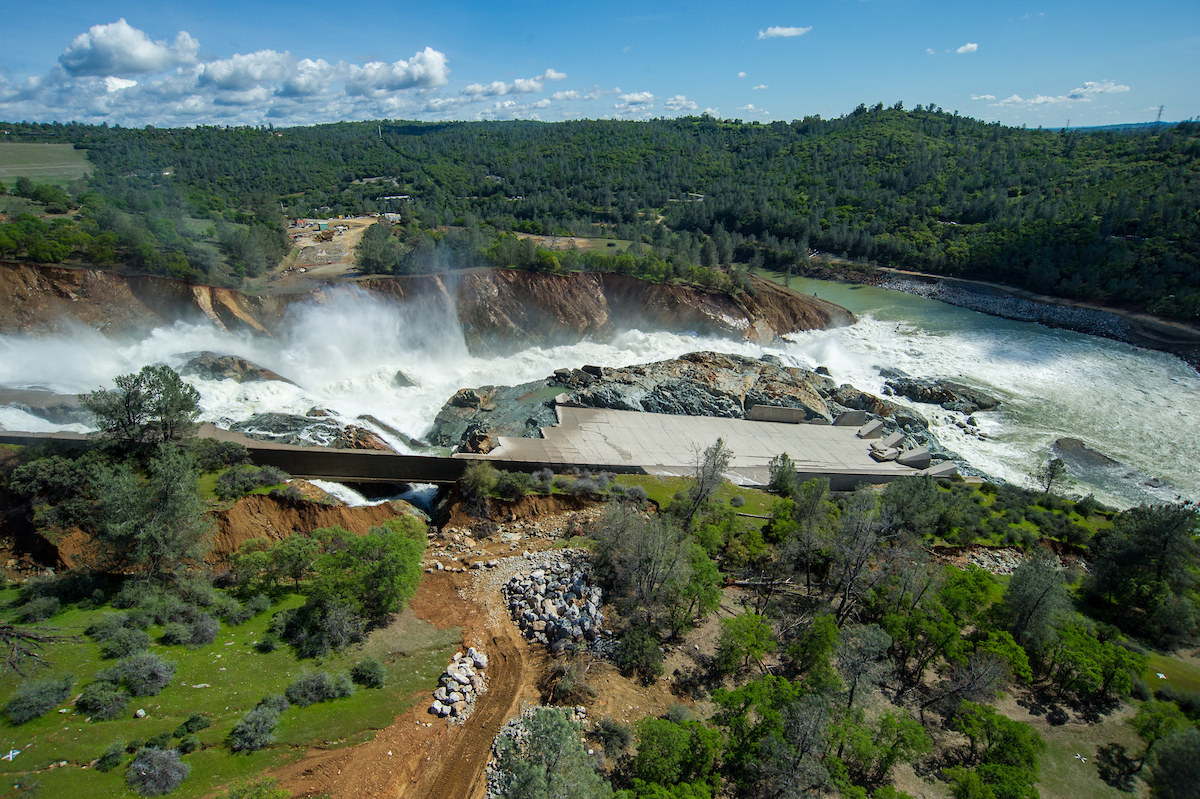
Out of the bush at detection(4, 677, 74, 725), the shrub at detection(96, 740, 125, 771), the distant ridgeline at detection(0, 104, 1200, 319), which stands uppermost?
the distant ridgeline at detection(0, 104, 1200, 319)

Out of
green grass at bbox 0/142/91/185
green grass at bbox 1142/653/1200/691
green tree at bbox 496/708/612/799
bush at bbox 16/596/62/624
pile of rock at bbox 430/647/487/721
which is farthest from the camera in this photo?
green grass at bbox 0/142/91/185

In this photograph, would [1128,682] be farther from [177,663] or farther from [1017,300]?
[1017,300]

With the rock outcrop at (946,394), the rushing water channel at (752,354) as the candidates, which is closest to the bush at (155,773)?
the rushing water channel at (752,354)

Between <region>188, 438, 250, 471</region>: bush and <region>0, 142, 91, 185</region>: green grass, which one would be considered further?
<region>0, 142, 91, 185</region>: green grass

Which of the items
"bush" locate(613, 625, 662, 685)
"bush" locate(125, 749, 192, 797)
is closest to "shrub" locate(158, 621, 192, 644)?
"bush" locate(125, 749, 192, 797)

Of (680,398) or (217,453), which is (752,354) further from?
(217,453)

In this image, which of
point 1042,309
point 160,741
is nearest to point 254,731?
point 160,741

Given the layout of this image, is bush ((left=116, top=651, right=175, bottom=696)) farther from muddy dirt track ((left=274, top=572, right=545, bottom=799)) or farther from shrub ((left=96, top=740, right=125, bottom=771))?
muddy dirt track ((left=274, top=572, right=545, bottom=799))
